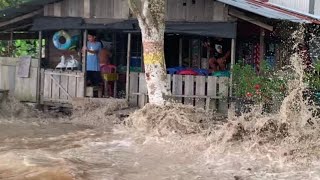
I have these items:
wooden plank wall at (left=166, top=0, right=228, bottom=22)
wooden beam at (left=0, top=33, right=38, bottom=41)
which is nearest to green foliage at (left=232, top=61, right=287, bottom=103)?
wooden plank wall at (left=166, top=0, right=228, bottom=22)

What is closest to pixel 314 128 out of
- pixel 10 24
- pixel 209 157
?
pixel 209 157

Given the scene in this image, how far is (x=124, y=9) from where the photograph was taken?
14508mm

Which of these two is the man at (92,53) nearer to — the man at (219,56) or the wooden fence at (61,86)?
the wooden fence at (61,86)

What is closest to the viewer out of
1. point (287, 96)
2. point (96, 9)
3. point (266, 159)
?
point (266, 159)

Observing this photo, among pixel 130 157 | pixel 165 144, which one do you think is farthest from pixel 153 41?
pixel 130 157

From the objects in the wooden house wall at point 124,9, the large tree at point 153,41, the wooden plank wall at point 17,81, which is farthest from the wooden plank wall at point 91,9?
the large tree at point 153,41

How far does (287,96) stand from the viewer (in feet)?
37.1

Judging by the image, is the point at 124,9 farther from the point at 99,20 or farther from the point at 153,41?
the point at 153,41

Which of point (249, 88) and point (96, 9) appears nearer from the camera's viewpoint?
point (249, 88)

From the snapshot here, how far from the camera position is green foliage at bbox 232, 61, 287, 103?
12.0 metres

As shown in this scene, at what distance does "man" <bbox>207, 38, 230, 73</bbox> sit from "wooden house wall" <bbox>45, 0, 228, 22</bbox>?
194 centimetres

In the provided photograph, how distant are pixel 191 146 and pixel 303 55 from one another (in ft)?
16.7

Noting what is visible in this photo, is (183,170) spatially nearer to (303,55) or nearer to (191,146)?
(191,146)

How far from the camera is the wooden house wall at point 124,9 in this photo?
13.7 meters
